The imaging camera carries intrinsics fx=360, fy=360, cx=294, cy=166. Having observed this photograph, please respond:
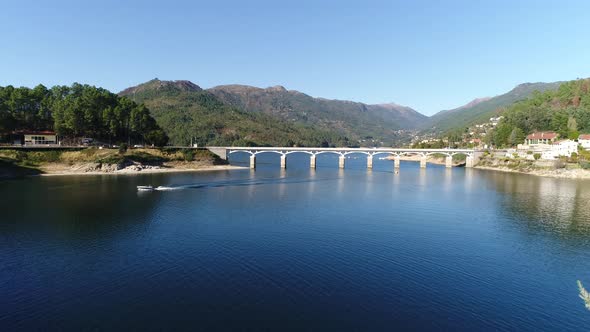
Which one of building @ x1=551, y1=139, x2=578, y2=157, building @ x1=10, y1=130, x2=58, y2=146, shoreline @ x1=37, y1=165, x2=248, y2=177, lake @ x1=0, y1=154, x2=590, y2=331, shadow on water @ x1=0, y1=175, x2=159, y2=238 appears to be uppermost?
building @ x1=10, y1=130, x2=58, y2=146

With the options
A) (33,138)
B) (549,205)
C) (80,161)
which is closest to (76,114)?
(33,138)

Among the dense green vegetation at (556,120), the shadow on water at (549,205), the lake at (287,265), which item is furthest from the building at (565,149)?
the lake at (287,265)

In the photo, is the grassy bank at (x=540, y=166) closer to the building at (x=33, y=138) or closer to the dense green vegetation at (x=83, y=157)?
the dense green vegetation at (x=83, y=157)

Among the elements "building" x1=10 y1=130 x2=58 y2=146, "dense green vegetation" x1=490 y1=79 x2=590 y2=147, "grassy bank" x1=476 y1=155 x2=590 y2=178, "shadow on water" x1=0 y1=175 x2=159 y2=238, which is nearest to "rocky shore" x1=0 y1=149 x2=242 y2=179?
"building" x1=10 y1=130 x2=58 y2=146

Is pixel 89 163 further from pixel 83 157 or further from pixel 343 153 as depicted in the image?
pixel 343 153

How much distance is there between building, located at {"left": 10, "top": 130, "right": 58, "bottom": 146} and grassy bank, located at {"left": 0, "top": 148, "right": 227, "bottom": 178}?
8.94 meters

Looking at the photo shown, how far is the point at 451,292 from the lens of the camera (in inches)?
971

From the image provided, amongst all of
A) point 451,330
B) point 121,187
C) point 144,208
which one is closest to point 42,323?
point 451,330

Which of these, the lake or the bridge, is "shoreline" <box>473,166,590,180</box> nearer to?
the bridge

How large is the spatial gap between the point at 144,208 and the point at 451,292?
4029 cm

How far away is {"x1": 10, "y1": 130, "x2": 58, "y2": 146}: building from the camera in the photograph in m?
100

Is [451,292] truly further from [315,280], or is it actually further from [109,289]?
[109,289]

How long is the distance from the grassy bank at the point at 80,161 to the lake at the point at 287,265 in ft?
118

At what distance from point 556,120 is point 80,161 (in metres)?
165
